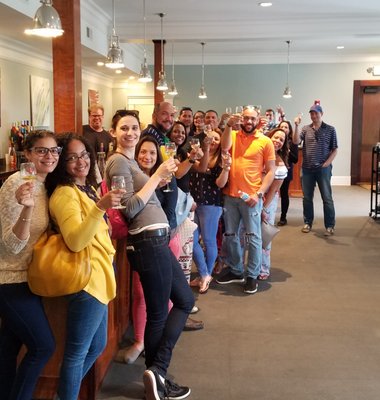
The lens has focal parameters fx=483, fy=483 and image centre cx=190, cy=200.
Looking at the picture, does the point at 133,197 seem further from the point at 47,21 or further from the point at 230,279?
the point at 230,279

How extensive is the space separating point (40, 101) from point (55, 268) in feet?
21.7

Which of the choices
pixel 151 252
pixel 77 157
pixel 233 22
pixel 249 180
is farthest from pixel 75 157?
pixel 233 22

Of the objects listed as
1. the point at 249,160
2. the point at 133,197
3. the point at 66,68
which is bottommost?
the point at 133,197

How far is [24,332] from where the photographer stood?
1918 millimetres

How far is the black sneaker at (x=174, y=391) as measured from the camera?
2.52 meters

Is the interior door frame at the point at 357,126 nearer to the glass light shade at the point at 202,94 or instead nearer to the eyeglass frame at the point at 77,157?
the glass light shade at the point at 202,94

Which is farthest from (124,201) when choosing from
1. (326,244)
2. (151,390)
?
(326,244)

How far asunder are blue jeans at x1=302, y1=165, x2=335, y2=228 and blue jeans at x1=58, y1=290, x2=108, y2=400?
493cm

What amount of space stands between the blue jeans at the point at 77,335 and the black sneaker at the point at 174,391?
24.8 inches

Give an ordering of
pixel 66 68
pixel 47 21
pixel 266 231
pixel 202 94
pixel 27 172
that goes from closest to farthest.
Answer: pixel 27 172 → pixel 47 21 → pixel 66 68 → pixel 266 231 → pixel 202 94

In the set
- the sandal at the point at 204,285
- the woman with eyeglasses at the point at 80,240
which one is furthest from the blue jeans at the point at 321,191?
the woman with eyeglasses at the point at 80,240

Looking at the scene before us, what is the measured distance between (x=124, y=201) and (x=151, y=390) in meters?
0.95

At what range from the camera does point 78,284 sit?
6.30 feet

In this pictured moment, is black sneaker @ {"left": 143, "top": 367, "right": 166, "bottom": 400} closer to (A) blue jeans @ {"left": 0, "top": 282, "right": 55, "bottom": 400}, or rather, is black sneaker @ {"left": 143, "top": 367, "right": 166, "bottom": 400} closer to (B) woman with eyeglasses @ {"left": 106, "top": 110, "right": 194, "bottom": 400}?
(B) woman with eyeglasses @ {"left": 106, "top": 110, "right": 194, "bottom": 400}
